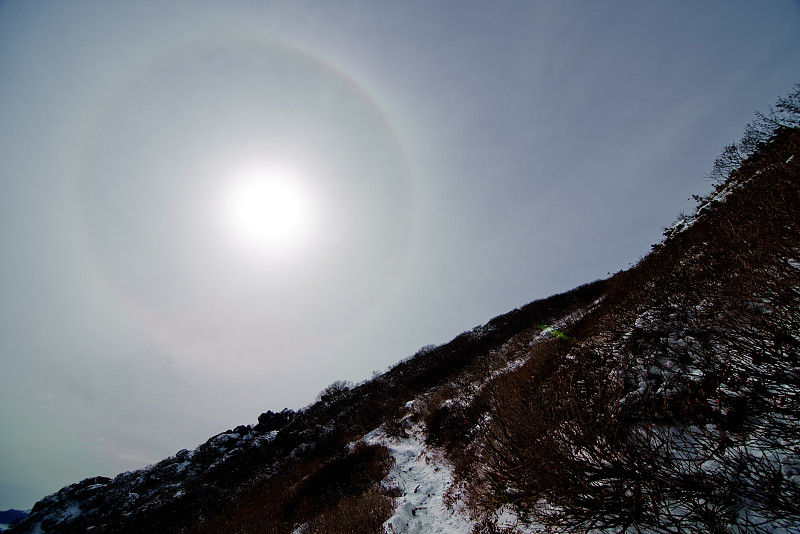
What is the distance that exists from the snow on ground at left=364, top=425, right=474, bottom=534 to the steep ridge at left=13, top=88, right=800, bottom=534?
2.2 inches

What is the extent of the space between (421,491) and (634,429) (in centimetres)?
749

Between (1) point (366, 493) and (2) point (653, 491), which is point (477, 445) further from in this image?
(2) point (653, 491)

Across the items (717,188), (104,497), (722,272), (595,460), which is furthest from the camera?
(104,497)

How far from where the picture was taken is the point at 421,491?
934 cm

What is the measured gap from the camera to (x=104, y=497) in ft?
75.6

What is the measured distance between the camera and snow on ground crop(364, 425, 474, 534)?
7.34m

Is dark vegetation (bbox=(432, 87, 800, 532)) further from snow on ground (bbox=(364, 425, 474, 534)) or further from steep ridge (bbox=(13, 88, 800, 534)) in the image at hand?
snow on ground (bbox=(364, 425, 474, 534))

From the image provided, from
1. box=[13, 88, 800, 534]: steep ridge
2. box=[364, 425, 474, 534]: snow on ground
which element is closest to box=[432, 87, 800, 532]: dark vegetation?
box=[13, 88, 800, 534]: steep ridge

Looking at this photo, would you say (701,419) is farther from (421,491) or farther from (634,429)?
(421,491)

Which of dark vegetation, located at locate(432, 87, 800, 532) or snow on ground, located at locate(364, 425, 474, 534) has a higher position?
dark vegetation, located at locate(432, 87, 800, 532)

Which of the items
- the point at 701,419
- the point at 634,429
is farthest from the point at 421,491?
the point at 701,419

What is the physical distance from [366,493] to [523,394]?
715 centimetres

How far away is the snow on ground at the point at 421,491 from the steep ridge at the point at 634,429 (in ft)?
0.18

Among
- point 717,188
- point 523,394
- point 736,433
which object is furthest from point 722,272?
point 717,188
